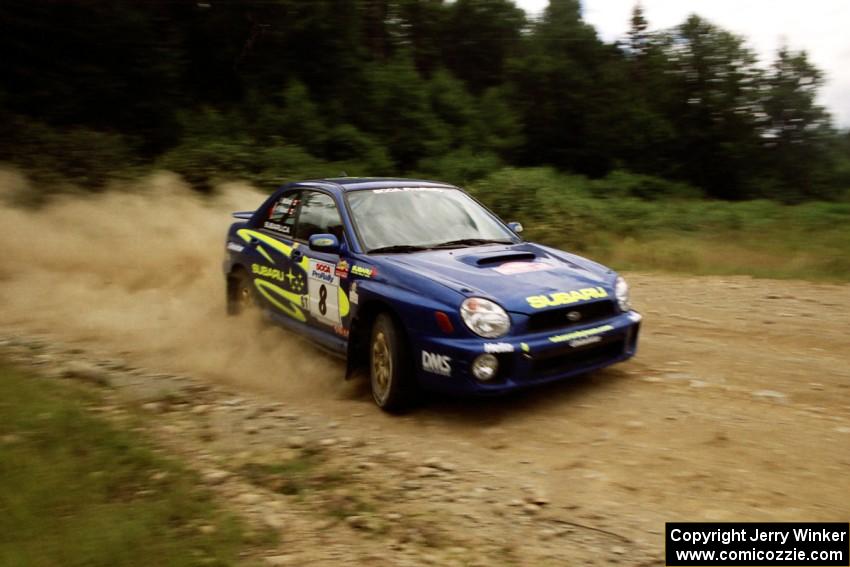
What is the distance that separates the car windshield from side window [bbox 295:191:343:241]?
0.57 feet

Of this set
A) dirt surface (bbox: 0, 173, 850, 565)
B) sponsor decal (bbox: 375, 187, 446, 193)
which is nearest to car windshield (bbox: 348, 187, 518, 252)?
sponsor decal (bbox: 375, 187, 446, 193)

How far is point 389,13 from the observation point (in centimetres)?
3094

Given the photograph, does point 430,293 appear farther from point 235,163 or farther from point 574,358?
point 235,163

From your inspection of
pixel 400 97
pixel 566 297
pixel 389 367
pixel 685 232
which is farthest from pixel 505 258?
pixel 400 97

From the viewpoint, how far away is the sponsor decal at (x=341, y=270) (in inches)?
223

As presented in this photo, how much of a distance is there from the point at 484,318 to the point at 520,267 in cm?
77

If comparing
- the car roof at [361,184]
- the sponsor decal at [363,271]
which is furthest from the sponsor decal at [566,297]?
the car roof at [361,184]

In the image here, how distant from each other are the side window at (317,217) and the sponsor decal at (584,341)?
77.8 inches

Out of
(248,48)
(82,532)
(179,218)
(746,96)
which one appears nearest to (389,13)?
(248,48)

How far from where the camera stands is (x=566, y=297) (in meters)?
5.09

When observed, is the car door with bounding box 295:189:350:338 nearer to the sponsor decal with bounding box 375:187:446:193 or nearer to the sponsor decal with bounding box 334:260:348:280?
the sponsor decal with bounding box 334:260:348:280

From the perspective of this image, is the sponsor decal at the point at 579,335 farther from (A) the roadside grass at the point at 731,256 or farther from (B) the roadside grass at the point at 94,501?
(A) the roadside grass at the point at 731,256

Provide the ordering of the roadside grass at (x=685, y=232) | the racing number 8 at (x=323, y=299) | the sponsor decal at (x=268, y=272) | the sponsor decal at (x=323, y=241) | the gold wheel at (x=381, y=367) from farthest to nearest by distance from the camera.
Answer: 1. the roadside grass at (x=685, y=232)
2. the sponsor decal at (x=268, y=272)
3. the racing number 8 at (x=323, y=299)
4. the sponsor decal at (x=323, y=241)
5. the gold wheel at (x=381, y=367)

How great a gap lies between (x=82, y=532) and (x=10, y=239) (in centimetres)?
951
